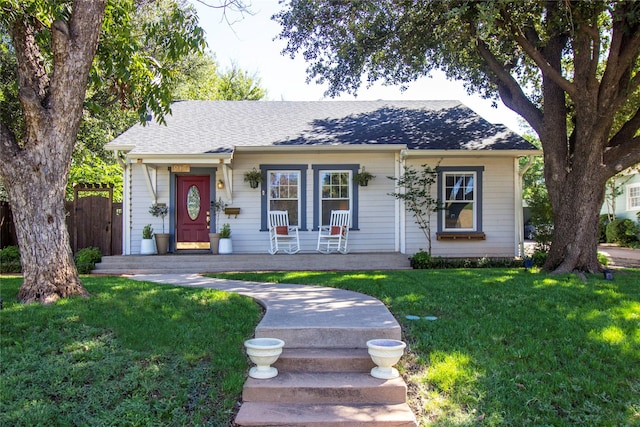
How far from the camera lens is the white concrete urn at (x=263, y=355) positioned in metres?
4.07

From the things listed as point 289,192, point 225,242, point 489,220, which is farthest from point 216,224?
point 489,220

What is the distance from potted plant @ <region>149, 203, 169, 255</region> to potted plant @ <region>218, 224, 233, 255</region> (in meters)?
1.36

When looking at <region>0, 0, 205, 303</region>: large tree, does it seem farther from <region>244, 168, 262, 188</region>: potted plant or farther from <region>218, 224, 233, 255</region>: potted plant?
<region>244, 168, 262, 188</region>: potted plant

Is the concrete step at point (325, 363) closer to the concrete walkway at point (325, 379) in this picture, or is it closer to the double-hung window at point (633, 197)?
the concrete walkway at point (325, 379)

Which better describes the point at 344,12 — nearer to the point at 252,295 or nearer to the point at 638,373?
the point at 252,295

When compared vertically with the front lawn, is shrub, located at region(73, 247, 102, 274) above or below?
above

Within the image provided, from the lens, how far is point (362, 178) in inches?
461

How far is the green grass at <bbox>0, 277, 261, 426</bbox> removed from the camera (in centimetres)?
358

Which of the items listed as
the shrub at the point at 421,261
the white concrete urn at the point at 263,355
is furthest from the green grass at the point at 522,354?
the shrub at the point at 421,261

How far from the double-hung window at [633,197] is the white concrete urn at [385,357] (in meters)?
Answer: 18.6

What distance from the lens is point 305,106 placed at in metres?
14.6

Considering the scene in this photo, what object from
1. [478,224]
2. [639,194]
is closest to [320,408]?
[478,224]

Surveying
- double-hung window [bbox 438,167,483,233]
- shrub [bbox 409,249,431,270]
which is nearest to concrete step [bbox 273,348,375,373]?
shrub [bbox 409,249,431,270]

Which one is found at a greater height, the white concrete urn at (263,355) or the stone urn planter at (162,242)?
the stone urn planter at (162,242)
